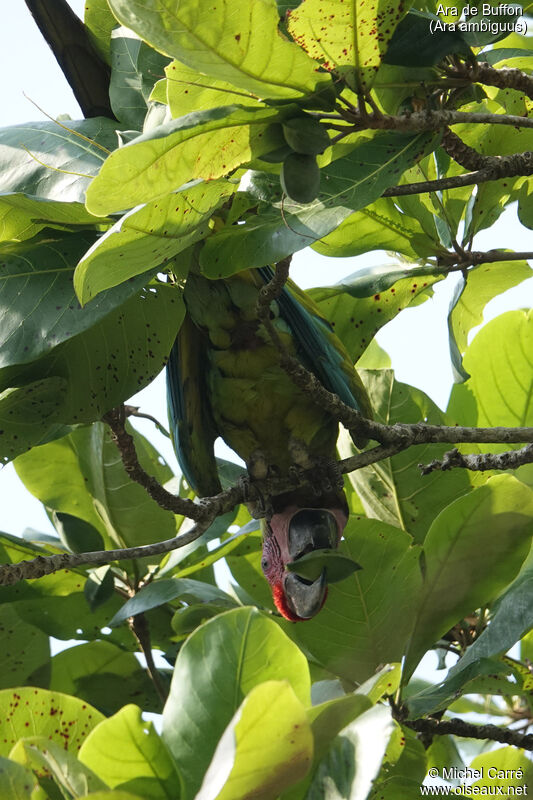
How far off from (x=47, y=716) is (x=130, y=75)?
1205mm

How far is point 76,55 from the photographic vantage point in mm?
1839

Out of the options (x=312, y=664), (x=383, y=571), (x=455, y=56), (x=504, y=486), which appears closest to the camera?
(x=455, y=56)

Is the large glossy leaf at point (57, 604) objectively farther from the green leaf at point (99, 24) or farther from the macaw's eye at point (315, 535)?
the green leaf at point (99, 24)

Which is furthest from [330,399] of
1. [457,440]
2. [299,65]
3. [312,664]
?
[299,65]

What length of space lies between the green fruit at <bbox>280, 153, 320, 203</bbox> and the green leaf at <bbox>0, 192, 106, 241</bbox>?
406 mm

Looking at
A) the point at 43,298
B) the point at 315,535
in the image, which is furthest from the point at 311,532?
the point at 43,298

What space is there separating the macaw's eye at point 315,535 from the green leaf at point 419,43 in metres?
1.24

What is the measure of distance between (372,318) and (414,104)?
0.81 m

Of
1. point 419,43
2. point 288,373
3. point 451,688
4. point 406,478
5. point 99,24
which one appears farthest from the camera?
point 406,478

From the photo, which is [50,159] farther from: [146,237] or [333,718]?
[333,718]

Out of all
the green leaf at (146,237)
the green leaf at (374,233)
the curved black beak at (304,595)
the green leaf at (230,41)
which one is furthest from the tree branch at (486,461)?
the green leaf at (230,41)

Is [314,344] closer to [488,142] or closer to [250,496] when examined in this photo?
[250,496]

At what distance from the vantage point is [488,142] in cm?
200

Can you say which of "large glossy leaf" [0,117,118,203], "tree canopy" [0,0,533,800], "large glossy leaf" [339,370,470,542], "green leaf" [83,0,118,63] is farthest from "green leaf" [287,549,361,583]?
"green leaf" [83,0,118,63]
